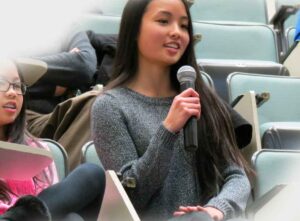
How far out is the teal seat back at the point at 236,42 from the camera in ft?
5.68

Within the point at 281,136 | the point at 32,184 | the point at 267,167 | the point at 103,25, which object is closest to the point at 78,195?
the point at 32,184

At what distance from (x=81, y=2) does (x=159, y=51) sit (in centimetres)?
74

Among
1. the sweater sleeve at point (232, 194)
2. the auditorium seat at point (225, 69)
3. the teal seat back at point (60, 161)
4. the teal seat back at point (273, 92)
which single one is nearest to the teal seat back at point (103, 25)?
the auditorium seat at point (225, 69)

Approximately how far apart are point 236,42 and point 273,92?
17.9 inches

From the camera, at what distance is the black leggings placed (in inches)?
26.0

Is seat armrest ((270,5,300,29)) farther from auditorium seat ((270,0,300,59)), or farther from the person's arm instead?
the person's arm


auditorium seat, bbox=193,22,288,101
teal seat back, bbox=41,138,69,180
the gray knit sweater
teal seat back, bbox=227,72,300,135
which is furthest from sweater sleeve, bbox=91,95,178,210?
auditorium seat, bbox=193,22,288,101

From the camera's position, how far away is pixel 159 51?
0.89m

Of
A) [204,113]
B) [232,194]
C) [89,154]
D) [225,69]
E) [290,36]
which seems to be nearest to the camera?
[232,194]

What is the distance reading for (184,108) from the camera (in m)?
0.71

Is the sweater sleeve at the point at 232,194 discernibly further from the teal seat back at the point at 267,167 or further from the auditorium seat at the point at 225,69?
the auditorium seat at the point at 225,69

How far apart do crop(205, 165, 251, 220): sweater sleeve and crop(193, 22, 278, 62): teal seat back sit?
0.89 meters

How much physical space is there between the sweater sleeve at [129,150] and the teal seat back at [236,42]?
909 millimetres

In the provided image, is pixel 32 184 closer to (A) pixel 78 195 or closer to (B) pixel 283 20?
(A) pixel 78 195
